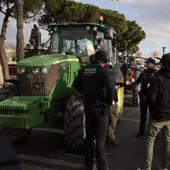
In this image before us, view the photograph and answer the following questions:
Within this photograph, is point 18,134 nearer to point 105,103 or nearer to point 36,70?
point 36,70

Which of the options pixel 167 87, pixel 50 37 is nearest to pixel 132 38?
pixel 50 37

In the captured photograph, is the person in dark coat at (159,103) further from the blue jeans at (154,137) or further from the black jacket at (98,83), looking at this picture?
the black jacket at (98,83)

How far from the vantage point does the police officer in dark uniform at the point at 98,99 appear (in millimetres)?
6082

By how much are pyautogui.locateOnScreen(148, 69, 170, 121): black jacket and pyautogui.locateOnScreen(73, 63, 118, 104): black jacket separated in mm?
546

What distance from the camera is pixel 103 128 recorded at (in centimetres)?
607

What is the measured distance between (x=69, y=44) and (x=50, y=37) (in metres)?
0.60

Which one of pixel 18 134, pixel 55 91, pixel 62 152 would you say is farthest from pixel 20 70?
pixel 62 152

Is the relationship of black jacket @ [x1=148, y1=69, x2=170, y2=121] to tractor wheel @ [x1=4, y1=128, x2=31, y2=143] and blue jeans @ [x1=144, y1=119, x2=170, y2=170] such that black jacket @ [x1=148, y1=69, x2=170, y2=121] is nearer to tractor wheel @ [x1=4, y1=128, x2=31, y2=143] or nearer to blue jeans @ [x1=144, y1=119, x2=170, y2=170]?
blue jeans @ [x1=144, y1=119, x2=170, y2=170]

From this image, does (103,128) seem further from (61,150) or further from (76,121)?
(61,150)

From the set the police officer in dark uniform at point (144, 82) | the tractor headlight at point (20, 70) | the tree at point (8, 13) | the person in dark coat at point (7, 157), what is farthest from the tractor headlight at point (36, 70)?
the tree at point (8, 13)

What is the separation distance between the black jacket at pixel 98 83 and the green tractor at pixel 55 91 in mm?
1152

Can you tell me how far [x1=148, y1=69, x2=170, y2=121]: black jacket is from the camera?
19.6 feet

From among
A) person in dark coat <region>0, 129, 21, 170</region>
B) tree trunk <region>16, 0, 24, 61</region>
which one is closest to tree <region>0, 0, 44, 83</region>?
tree trunk <region>16, 0, 24, 61</region>

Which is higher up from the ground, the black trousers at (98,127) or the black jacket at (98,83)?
the black jacket at (98,83)
